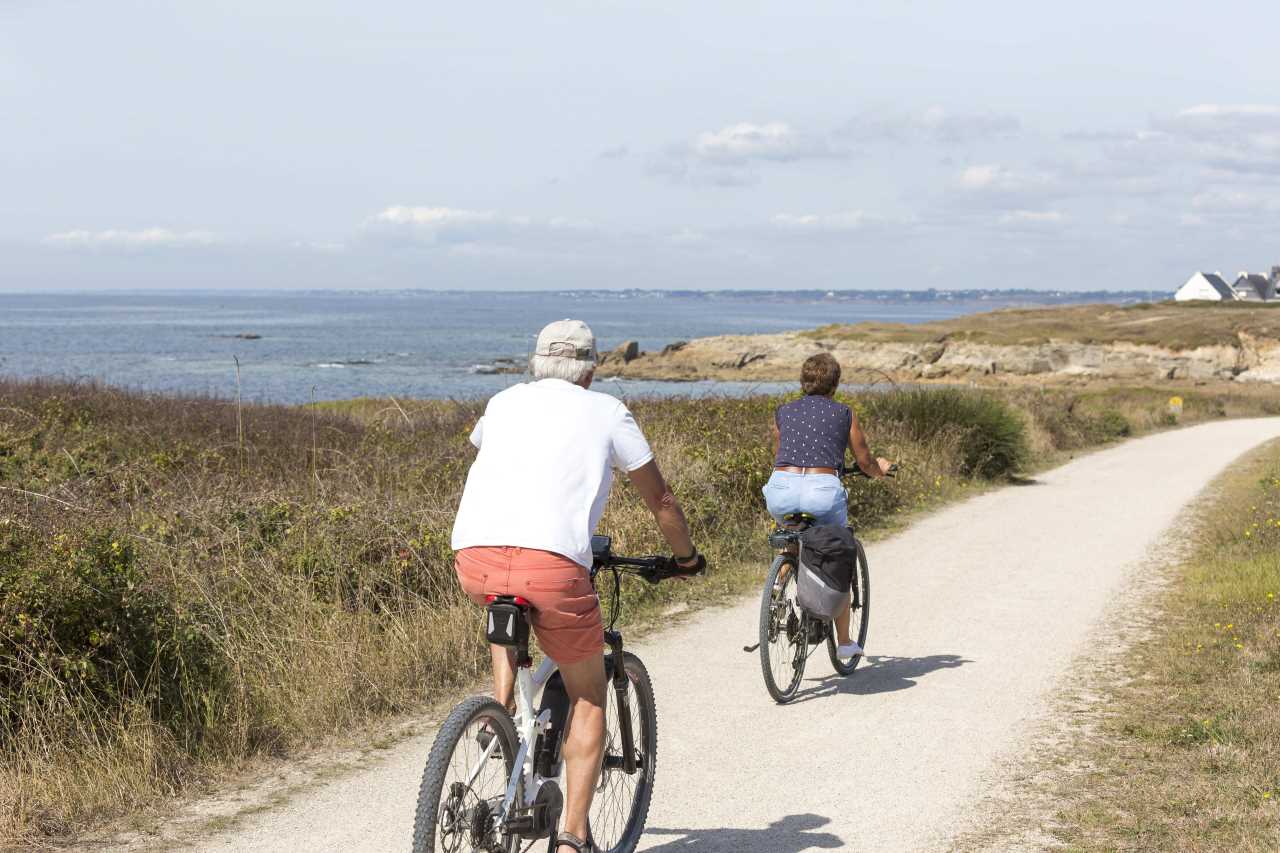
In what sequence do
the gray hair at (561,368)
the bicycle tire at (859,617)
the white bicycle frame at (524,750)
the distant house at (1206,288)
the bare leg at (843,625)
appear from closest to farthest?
the white bicycle frame at (524,750) < the gray hair at (561,368) < the bare leg at (843,625) < the bicycle tire at (859,617) < the distant house at (1206,288)

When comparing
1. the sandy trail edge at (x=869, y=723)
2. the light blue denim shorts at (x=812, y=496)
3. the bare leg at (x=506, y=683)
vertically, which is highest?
the light blue denim shorts at (x=812, y=496)

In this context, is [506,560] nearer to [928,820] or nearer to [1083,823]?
[928,820]

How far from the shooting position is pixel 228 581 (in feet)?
23.5

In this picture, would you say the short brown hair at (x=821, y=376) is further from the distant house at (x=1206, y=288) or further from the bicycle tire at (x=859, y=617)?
the distant house at (x=1206, y=288)

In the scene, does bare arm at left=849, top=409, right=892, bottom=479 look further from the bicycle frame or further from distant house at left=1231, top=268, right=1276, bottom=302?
distant house at left=1231, top=268, right=1276, bottom=302

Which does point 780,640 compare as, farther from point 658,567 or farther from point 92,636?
point 92,636

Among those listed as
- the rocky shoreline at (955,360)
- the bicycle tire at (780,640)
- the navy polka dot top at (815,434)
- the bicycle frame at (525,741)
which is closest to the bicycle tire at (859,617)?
the bicycle tire at (780,640)

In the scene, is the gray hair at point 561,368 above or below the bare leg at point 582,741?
above

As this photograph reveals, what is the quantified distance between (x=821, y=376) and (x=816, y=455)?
0.51m

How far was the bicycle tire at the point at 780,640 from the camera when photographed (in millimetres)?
6770

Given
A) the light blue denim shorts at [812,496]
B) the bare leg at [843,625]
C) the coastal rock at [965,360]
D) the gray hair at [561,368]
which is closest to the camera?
the gray hair at [561,368]

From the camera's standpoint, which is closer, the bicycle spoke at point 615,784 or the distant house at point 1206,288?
the bicycle spoke at point 615,784

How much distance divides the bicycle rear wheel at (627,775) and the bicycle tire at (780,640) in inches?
87.8

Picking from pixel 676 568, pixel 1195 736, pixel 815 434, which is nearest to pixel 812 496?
pixel 815 434
